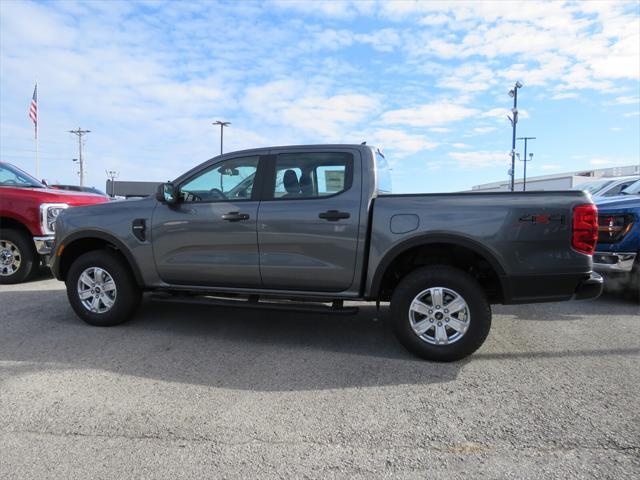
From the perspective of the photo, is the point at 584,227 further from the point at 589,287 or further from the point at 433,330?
the point at 433,330

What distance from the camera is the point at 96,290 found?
499 centimetres

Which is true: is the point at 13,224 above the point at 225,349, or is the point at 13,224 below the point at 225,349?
above

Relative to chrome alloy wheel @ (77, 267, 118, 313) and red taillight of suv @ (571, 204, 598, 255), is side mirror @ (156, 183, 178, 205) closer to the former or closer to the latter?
chrome alloy wheel @ (77, 267, 118, 313)

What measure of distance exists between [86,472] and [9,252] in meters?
6.19

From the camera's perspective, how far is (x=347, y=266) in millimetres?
4227

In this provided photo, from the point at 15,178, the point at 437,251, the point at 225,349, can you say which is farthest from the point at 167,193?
the point at 15,178

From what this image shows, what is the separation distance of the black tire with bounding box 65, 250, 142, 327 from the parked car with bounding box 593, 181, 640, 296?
5594mm

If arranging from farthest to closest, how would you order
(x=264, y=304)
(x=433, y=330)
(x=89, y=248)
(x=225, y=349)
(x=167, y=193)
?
(x=89, y=248) < (x=167, y=193) < (x=264, y=304) < (x=225, y=349) < (x=433, y=330)

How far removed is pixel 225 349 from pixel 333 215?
1.63 meters

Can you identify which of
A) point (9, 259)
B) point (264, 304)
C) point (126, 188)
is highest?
point (126, 188)

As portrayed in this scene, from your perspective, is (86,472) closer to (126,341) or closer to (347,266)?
(126,341)

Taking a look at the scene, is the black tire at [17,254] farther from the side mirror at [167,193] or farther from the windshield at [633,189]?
the windshield at [633,189]

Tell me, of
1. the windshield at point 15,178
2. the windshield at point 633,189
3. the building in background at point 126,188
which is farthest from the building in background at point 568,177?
the windshield at point 15,178

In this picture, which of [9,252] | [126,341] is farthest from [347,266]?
[9,252]
